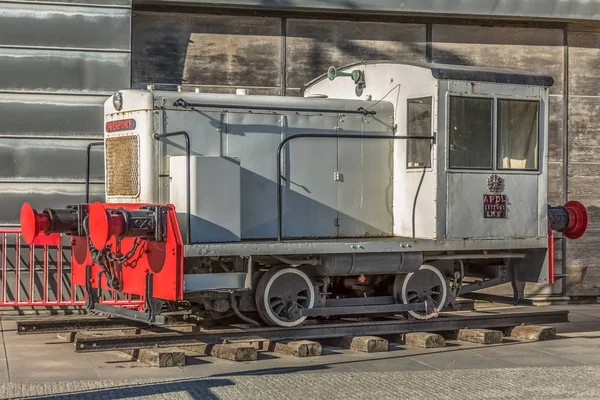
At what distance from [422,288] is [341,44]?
3926mm

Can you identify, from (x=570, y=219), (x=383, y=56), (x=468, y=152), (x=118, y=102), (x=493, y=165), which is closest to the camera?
(x=118, y=102)

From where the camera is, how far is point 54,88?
40.5ft

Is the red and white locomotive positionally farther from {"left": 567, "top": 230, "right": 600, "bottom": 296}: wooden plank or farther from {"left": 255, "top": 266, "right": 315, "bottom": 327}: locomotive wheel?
{"left": 567, "top": 230, "right": 600, "bottom": 296}: wooden plank

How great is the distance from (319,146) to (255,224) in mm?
1127

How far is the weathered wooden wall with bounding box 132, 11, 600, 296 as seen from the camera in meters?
13.0

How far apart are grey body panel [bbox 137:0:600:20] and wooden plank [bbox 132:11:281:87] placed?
305mm

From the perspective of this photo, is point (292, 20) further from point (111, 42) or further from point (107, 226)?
point (107, 226)

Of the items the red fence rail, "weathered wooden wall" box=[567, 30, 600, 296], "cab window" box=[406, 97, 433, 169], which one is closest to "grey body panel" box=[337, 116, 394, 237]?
"cab window" box=[406, 97, 433, 169]

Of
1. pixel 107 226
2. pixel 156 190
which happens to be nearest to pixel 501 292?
pixel 156 190

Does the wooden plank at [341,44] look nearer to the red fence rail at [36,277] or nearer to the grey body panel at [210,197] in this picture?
the red fence rail at [36,277]

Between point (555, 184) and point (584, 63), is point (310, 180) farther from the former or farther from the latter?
point (584, 63)

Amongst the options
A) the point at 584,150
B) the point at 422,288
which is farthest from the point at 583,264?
the point at 422,288

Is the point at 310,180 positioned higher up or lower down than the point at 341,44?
lower down

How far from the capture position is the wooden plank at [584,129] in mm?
14469
